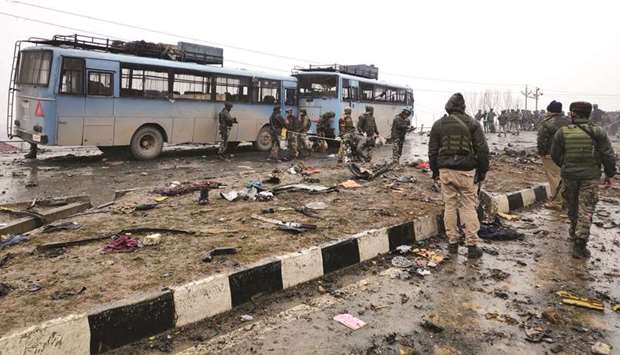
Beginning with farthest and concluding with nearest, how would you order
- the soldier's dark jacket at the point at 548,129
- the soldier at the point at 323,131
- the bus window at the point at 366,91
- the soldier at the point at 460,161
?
the bus window at the point at 366,91 < the soldier at the point at 323,131 < the soldier's dark jacket at the point at 548,129 < the soldier at the point at 460,161

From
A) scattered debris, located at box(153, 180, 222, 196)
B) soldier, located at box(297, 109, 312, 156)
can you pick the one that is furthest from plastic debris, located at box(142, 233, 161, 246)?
soldier, located at box(297, 109, 312, 156)

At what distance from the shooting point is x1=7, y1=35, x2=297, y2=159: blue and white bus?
32.8 feet

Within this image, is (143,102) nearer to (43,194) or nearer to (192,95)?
(192,95)

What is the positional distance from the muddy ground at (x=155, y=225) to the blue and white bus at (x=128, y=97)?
1067 millimetres

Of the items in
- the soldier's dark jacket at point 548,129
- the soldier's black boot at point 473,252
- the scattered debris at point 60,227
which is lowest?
the soldier's black boot at point 473,252

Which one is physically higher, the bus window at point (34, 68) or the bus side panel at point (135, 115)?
the bus window at point (34, 68)

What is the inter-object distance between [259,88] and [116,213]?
10.2 metres

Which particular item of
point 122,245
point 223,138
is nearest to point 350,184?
point 122,245

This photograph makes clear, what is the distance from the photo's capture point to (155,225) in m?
4.79

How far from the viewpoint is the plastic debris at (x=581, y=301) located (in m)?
3.39

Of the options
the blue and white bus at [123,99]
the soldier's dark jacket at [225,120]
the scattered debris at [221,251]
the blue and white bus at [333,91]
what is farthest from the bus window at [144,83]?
the scattered debris at [221,251]

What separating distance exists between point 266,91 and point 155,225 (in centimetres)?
1103

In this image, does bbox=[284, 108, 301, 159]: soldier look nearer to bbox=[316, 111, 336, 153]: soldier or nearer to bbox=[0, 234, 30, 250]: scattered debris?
bbox=[316, 111, 336, 153]: soldier

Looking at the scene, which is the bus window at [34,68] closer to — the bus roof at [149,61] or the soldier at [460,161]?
the bus roof at [149,61]
